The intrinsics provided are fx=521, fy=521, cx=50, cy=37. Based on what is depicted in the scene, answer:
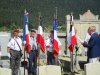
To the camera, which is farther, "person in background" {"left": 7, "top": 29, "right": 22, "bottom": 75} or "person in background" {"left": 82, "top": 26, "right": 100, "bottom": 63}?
"person in background" {"left": 7, "top": 29, "right": 22, "bottom": 75}

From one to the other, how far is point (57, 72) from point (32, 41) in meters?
3.19

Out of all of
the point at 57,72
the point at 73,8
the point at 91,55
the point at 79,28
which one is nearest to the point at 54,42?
the point at 91,55

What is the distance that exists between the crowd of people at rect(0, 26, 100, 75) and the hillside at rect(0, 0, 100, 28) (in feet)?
61.8

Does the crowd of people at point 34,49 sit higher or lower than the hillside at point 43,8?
lower

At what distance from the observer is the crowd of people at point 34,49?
649 inches

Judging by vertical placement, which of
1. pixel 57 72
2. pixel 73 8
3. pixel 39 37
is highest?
pixel 73 8

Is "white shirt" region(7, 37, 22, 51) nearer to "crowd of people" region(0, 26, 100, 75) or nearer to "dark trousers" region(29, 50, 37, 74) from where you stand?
"crowd of people" region(0, 26, 100, 75)

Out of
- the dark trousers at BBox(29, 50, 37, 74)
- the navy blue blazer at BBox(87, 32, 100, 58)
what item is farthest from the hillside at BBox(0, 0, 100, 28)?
the navy blue blazer at BBox(87, 32, 100, 58)

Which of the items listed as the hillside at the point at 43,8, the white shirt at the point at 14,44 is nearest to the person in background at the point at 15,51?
the white shirt at the point at 14,44

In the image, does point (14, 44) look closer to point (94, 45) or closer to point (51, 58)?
point (51, 58)

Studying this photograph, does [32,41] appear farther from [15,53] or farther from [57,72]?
[57,72]

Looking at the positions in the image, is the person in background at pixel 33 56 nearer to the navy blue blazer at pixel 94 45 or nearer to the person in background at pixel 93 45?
the person in background at pixel 93 45

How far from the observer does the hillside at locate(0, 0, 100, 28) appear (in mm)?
38188

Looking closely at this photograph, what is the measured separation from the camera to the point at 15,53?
669 inches
